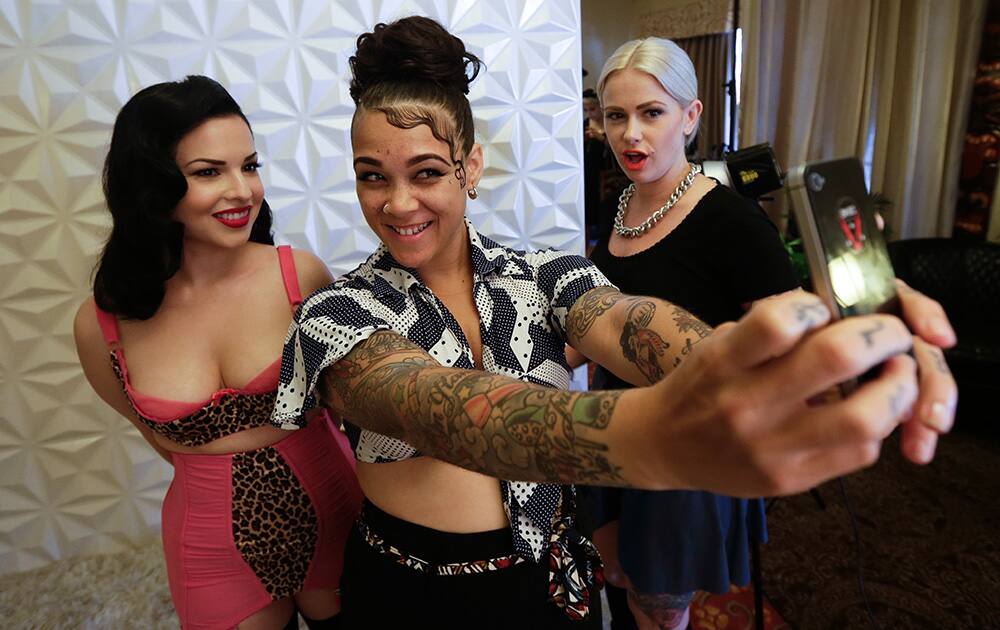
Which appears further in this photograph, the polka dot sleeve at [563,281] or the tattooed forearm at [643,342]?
the polka dot sleeve at [563,281]

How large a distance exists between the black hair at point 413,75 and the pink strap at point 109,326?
2.46ft

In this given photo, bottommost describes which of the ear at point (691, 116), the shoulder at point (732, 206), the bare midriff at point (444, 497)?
the bare midriff at point (444, 497)

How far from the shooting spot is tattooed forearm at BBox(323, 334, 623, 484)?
23.4 inches

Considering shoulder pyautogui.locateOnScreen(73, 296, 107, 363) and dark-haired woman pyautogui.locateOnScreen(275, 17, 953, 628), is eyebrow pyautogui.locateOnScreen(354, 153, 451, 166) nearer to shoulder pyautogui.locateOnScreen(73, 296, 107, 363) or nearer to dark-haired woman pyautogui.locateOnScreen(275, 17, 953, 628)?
dark-haired woman pyautogui.locateOnScreen(275, 17, 953, 628)

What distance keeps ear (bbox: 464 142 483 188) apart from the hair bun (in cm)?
12

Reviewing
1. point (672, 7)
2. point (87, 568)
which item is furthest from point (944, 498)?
point (672, 7)

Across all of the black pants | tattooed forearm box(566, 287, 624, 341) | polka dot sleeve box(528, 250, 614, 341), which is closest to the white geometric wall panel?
polka dot sleeve box(528, 250, 614, 341)

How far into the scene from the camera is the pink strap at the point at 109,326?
52.4 inches

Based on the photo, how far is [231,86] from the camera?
2189 mm

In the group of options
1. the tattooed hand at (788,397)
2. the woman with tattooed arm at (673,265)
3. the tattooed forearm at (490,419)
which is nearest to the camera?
the tattooed hand at (788,397)

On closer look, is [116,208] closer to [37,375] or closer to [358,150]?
[358,150]

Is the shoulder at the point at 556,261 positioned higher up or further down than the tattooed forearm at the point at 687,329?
higher up

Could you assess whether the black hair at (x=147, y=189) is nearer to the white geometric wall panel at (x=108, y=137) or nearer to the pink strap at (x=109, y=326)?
the pink strap at (x=109, y=326)

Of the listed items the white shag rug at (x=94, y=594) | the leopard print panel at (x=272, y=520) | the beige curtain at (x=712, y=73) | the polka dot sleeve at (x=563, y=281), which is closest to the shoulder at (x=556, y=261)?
the polka dot sleeve at (x=563, y=281)
